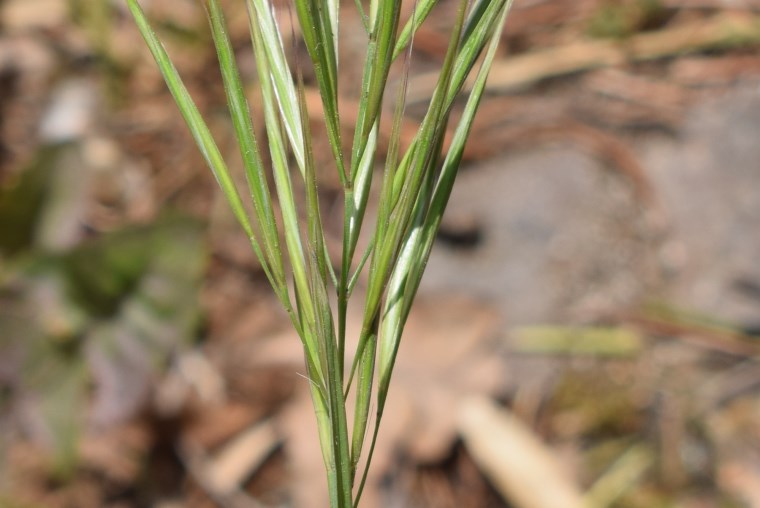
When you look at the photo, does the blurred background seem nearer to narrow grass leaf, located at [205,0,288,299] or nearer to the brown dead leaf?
the brown dead leaf

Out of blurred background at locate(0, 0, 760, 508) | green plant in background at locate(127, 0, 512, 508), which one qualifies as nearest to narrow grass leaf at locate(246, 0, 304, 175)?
green plant in background at locate(127, 0, 512, 508)

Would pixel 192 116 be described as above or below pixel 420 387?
above

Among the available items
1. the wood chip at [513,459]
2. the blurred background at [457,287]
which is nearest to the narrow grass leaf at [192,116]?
the blurred background at [457,287]

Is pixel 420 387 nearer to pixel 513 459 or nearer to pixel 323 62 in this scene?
pixel 513 459

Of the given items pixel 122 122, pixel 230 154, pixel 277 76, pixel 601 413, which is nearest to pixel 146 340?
pixel 230 154

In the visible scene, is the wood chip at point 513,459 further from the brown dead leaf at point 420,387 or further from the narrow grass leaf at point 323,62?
the narrow grass leaf at point 323,62

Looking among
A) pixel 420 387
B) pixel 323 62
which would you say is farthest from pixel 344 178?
pixel 420 387
